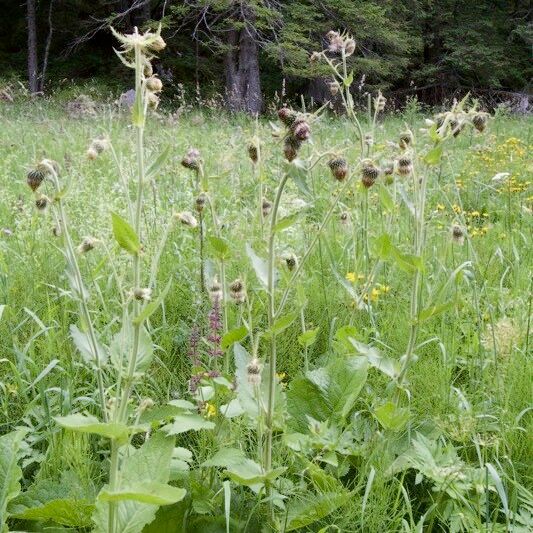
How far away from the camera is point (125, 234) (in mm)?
1102

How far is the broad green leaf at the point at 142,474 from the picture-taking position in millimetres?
1139

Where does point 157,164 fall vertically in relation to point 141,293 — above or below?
above

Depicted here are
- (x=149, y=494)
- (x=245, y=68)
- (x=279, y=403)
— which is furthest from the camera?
(x=245, y=68)

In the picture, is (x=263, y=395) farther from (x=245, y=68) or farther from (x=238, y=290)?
(x=245, y=68)

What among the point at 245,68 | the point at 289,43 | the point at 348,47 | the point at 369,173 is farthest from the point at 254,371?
the point at 245,68

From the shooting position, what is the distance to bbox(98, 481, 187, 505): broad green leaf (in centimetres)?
99

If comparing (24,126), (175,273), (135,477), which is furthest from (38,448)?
(24,126)

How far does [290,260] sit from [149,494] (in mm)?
738

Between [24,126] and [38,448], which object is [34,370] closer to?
[38,448]

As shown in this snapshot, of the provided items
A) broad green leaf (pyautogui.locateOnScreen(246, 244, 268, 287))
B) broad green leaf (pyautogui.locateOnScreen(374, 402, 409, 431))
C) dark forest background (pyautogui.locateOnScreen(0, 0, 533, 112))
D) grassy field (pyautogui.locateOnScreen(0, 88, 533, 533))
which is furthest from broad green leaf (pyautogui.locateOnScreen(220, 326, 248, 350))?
dark forest background (pyautogui.locateOnScreen(0, 0, 533, 112))

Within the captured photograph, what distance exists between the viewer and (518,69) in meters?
18.5

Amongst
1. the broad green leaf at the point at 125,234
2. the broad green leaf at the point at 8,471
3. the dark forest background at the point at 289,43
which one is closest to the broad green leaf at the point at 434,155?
the broad green leaf at the point at 125,234

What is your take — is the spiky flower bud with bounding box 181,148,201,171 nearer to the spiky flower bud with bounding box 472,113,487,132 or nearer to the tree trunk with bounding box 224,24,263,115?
the spiky flower bud with bounding box 472,113,487,132

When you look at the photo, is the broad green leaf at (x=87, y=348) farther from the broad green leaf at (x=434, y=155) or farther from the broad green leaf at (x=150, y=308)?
the broad green leaf at (x=434, y=155)
